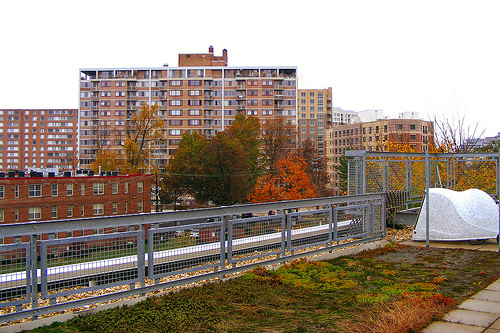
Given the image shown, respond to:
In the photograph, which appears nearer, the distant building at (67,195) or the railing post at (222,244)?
the railing post at (222,244)

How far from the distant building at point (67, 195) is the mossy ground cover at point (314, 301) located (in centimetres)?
5016

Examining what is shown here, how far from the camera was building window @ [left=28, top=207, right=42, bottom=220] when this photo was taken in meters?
52.2

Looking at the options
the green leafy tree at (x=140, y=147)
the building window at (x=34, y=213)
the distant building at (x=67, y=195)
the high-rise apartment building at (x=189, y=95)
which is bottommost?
the building window at (x=34, y=213)

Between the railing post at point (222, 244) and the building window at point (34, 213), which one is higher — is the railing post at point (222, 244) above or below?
above

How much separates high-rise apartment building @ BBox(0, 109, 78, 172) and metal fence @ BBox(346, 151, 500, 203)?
191 m

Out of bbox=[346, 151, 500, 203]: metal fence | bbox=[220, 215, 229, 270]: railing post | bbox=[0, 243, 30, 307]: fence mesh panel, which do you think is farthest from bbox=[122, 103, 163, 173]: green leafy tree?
bbox=[0, 243, 30, 307]: fence mesh panel

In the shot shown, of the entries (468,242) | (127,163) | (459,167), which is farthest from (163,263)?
(127,163)

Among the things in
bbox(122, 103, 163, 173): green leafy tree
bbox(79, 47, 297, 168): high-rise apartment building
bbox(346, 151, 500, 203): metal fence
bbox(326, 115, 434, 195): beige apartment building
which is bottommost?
bbox(346, 151, 500, 203): metal fence

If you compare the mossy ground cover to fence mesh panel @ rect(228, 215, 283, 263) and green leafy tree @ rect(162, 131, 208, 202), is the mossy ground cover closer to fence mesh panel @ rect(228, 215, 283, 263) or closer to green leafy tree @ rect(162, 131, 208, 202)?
fence mesh panel @ rect(228, 215, 283, 263)

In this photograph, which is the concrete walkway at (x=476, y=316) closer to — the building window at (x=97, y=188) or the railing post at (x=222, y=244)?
the railing post at (x=222, y=244)

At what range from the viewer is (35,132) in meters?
192

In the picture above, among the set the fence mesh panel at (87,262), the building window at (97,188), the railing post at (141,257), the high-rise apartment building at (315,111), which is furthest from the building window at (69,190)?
the high-rise apartment building at (315,111)

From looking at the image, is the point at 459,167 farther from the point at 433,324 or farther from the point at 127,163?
the point at 127,163

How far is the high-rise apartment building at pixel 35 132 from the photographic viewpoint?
191 metres
